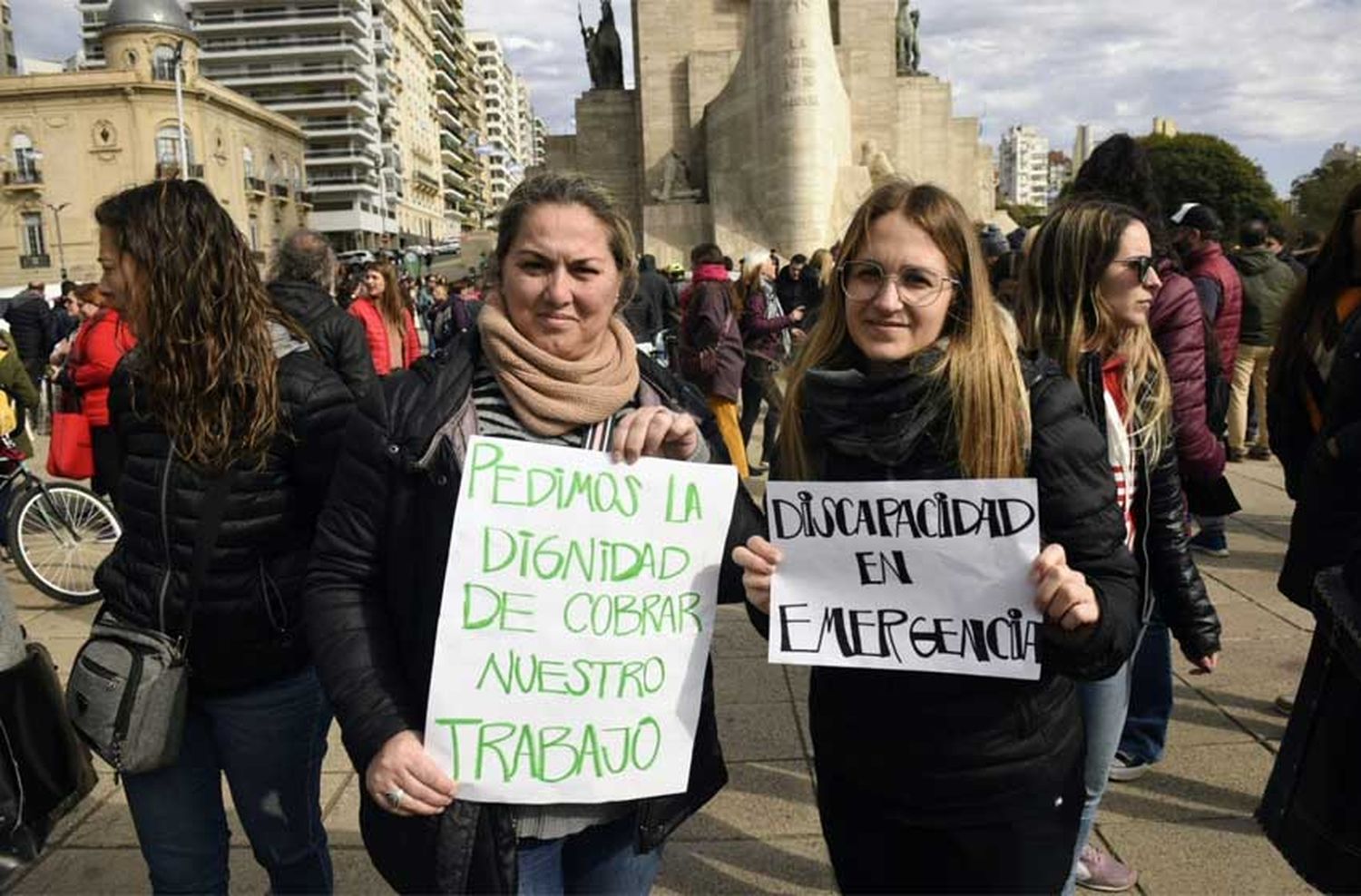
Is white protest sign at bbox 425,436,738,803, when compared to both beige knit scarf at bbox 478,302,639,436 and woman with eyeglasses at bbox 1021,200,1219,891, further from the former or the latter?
A: woman with eyeglasses at bbox 1021,200,1219,891

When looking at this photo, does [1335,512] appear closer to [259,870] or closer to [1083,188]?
[1083,188]

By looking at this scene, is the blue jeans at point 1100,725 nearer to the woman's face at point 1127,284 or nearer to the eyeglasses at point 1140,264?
the woman's face at point 1127,284

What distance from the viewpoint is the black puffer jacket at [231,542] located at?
2.29 metres

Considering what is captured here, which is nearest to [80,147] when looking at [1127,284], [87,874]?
[87,874]

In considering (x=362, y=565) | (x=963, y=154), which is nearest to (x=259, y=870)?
(x=362, y=565)

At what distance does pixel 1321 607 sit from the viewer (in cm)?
200

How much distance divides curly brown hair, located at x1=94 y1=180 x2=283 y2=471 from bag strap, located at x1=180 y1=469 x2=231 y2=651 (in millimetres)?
65

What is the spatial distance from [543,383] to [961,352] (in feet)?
2.49

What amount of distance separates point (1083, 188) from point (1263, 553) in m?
3.40

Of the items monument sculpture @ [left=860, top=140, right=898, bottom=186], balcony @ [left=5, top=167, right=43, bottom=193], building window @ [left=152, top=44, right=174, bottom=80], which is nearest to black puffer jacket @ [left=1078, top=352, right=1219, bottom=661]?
monument sculpture @ [left=860, top=140, right=898, bottom=186]

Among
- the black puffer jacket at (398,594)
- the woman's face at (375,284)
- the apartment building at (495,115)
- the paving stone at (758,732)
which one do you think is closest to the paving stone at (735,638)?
the paving stone at (758,732)

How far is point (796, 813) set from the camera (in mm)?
3559

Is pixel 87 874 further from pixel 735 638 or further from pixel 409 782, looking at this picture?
pixel 735 638

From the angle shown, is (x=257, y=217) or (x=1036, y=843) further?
(x=257, y=217)
